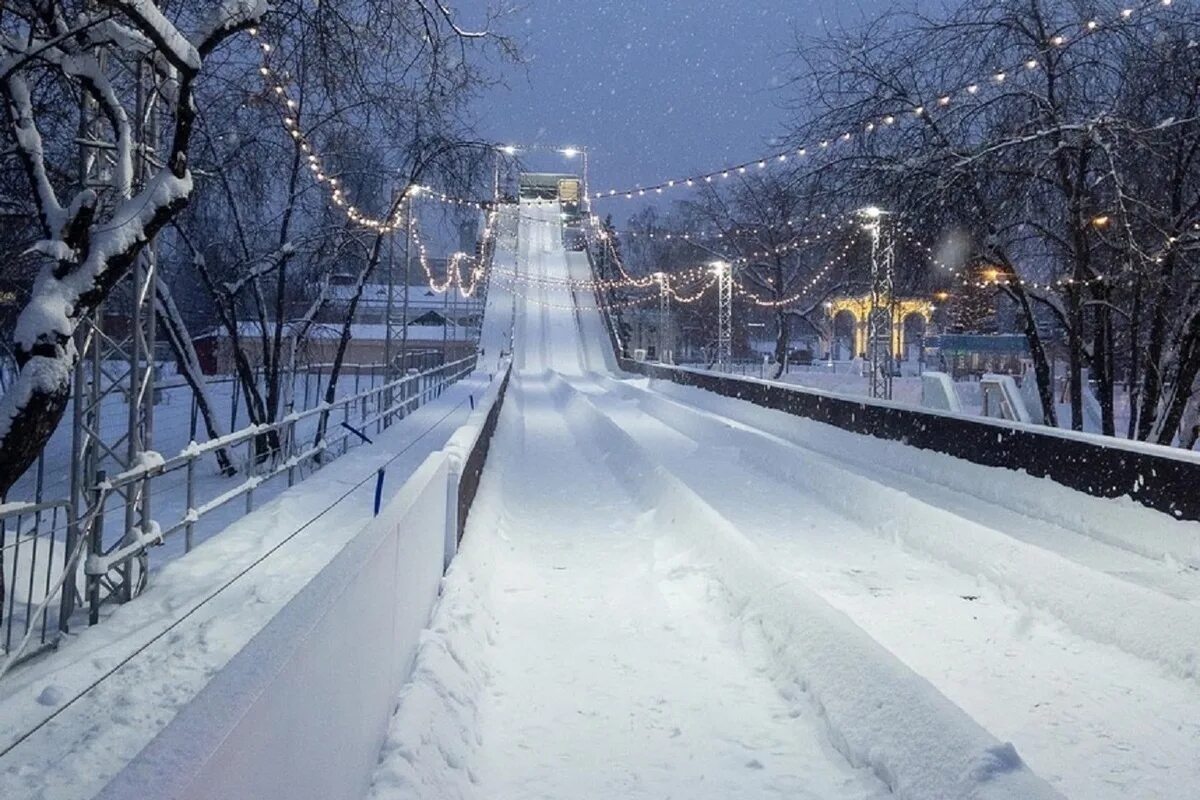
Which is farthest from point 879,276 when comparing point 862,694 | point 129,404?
point 862,694

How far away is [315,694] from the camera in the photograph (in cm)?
345

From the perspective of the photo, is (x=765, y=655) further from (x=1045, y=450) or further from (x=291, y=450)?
(x=291, y=450)

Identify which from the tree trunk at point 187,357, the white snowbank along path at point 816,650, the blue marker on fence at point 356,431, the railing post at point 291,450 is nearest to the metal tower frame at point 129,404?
the white snowbank along path at point 816,650

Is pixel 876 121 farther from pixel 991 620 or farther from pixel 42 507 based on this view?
pixel 42 507

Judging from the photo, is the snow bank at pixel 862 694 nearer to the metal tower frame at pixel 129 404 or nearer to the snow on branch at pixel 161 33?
the metal tower frame at pixel 129 404

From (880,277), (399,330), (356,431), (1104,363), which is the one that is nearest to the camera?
(1104,363)

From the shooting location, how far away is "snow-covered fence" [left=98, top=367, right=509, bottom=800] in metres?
2.39

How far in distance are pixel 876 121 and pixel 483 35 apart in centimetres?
972

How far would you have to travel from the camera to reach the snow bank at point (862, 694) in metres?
4.26

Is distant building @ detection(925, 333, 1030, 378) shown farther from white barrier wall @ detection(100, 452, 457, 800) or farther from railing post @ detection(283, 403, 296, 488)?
white barrier wall @ detection(100, 452, 457, 800)

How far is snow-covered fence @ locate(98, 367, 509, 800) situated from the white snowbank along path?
33 centimetres

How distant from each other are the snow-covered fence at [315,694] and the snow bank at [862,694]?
219 centimetres

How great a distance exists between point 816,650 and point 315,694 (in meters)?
3.69

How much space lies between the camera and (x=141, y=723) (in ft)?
21.3
